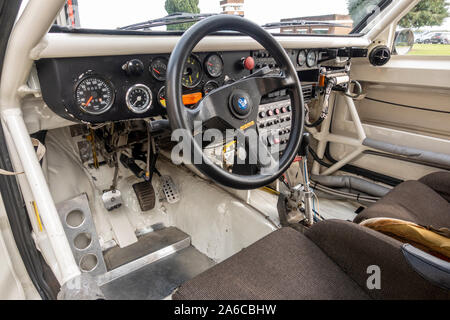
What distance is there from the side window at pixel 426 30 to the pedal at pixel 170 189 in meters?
1.81

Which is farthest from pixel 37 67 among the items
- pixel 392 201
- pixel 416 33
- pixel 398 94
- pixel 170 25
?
pixel 416 33

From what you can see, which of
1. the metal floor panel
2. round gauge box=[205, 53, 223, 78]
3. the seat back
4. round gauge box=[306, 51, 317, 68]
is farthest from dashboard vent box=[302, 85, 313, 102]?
the metal floor panel

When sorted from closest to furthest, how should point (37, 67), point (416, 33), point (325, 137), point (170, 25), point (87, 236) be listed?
point (37, 67)
point (170, 25)
point (87, 236)
point (416, 33)
point (325, 137)

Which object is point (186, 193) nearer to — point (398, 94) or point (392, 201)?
point (392, 201)

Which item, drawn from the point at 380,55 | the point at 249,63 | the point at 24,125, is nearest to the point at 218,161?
the point at 249,63

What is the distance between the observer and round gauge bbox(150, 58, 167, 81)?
1.20m

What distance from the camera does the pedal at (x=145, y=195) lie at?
2.03 metres

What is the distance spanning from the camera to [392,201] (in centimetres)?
125

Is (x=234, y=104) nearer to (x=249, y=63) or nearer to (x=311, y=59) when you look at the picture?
(x=249, y=63)

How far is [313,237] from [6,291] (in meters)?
1.17

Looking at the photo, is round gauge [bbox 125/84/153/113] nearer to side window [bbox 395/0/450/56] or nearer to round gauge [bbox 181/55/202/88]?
round gauge [bbox 181/55/202/88]

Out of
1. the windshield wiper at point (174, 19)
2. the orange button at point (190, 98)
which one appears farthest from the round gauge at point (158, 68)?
the windshield wiper at point (174, 19)

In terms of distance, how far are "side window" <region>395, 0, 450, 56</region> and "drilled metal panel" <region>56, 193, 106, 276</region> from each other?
89.7 inches

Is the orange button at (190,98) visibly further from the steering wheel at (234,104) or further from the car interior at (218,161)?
the steering wheel at (234,104)
